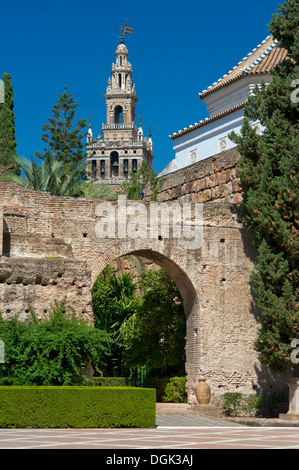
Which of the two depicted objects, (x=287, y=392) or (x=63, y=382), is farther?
(x=287, y=392)

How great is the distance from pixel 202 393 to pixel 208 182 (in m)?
7.43

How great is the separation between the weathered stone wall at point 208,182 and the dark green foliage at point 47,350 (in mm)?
8365

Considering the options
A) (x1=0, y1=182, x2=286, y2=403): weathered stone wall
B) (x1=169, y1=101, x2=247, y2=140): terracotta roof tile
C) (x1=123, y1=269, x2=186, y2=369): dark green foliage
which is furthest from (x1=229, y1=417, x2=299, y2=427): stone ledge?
(x1=169, y1=101, x2=247, y2=140): terracotta roof tile

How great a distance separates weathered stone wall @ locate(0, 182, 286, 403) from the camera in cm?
1819

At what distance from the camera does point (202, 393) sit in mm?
19312

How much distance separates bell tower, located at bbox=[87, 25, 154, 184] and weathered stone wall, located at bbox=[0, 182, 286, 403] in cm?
6985

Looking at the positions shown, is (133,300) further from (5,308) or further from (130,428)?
(130,428)

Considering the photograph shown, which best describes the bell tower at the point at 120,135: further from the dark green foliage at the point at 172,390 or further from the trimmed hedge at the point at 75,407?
the trimmed hedge at the point at 75,407

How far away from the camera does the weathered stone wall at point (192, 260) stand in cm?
1819

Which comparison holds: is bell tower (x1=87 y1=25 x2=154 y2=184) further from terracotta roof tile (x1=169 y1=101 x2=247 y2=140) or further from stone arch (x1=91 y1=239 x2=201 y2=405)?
stone arch (x1=91 y1=239 x2=201 y2=405)

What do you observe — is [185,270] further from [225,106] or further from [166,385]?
[225,106]
